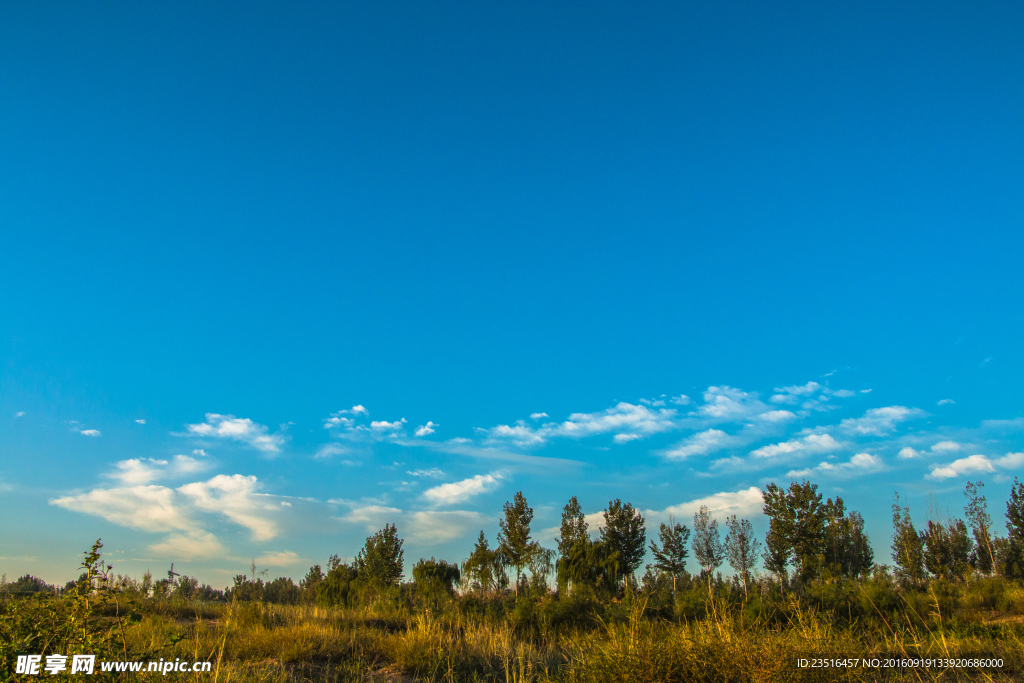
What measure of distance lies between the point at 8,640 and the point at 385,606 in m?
18.8

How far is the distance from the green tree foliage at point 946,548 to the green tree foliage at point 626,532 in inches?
721

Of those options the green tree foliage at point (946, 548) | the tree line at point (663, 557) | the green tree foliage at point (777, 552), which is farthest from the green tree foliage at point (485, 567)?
the green tree foliage at point (946, 548)

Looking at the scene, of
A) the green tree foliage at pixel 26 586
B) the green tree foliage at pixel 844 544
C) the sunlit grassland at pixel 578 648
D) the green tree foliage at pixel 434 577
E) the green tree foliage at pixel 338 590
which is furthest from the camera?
the green tree foliage at pixel 844 544

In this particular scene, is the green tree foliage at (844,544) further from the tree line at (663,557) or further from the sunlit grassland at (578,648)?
the sunlit grassland at (578,648)

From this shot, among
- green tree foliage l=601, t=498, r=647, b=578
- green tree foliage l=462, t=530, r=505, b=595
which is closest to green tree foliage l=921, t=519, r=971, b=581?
green tree foliage l=601, t=498, r=647, b=578

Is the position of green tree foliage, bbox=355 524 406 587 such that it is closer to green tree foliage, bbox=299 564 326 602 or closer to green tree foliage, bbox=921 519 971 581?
green tree foliage, bbox=299 564 326 602

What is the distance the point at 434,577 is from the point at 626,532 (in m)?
15.2

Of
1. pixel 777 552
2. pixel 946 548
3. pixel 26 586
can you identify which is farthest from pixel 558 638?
pixel 946 548

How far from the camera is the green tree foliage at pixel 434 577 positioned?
2356cm

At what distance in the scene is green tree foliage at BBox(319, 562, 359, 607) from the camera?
27.6 m

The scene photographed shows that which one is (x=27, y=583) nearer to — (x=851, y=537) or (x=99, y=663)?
(x=99, y=663)

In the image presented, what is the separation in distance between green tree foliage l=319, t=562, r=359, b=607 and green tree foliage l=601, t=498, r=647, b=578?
1556 centimetres

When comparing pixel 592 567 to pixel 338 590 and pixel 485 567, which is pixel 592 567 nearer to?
pixel 485 567

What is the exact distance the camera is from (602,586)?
84.1ft
